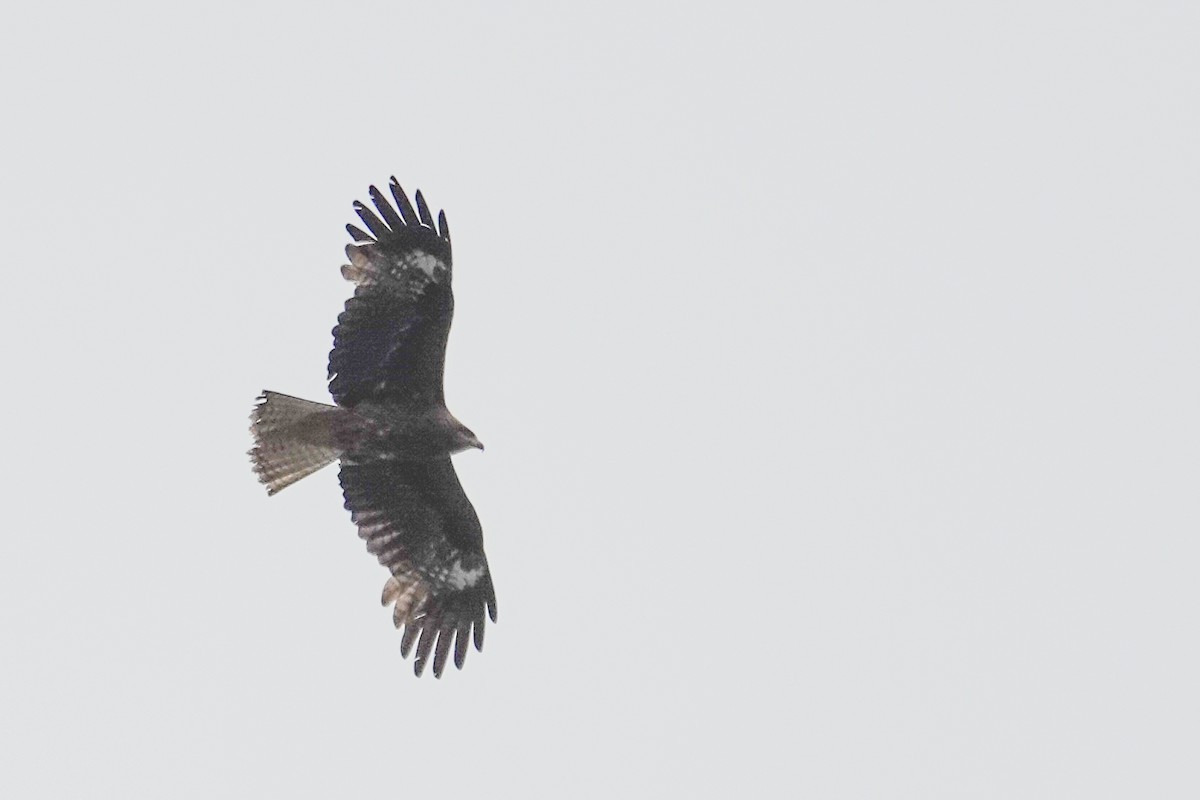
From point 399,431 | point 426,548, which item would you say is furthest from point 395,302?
point 426,548

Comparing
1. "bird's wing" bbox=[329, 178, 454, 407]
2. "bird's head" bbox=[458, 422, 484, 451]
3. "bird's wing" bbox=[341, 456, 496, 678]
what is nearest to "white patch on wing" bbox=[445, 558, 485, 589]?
"bird's wing" bbox=[341, 456, 496, 678]

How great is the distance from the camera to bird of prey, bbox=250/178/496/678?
1666 centimetres

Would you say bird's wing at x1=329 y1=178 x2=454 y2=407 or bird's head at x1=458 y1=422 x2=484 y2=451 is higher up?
bird's wing at x1=329 y1=178 x2=454 y2=407

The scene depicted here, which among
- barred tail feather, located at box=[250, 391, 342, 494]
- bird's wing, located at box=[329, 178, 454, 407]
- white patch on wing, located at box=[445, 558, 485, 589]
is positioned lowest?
white patch on wing, located at box=[445, 558, 485, 589]

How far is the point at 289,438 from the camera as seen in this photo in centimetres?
1697

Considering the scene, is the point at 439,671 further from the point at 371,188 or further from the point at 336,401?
the point at 371,188

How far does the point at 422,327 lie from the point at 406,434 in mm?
870

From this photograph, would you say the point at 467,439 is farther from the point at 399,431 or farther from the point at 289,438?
the point at 289,438

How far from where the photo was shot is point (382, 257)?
54.7 feet

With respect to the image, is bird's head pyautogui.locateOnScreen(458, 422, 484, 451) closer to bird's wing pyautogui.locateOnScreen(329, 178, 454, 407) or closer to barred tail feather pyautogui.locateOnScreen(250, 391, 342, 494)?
bird's wing pyautogui.locateOnScreen(329, 178, 454, 407)

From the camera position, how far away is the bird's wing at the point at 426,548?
57.3 feet

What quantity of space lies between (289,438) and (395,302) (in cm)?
141

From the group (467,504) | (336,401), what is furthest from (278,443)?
(467,504)

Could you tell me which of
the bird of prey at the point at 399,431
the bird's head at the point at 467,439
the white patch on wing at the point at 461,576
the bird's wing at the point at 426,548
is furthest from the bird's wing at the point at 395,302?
the white patch on wing at the point at 461,576
